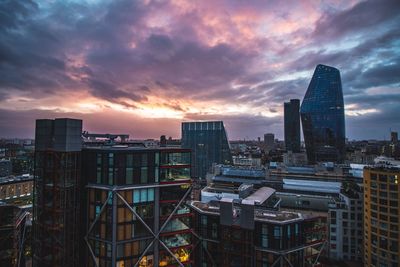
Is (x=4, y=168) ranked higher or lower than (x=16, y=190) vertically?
higher

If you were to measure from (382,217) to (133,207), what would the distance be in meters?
54.8

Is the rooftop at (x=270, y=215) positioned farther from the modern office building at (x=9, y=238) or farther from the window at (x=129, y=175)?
the modern office building at (x=9, y=238)

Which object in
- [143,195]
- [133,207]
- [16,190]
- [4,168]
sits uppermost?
[143,195]

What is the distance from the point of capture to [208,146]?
166m

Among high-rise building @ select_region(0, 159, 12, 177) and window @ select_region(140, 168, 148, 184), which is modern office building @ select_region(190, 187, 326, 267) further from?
high-rise building @ select_region(0, 159, 12, 177)

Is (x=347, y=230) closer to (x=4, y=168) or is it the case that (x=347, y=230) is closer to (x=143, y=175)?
(x=143, y=175)

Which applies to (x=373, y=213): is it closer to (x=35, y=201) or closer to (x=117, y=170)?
(x=117, y=170)

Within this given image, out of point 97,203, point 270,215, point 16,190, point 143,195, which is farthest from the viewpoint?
point 16,190

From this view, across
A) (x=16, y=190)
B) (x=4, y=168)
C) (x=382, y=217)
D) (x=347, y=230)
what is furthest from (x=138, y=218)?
(x=4, y=168)

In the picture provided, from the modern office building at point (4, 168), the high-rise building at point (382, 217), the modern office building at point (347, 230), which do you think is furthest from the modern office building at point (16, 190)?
the high-rise building at point (382, 217)

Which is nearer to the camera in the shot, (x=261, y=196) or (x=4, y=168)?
(x=261, y=196)

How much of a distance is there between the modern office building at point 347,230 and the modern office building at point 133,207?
47.7 meters

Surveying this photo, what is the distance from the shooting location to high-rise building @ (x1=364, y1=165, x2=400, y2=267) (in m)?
52.9

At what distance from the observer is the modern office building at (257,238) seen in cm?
4097
